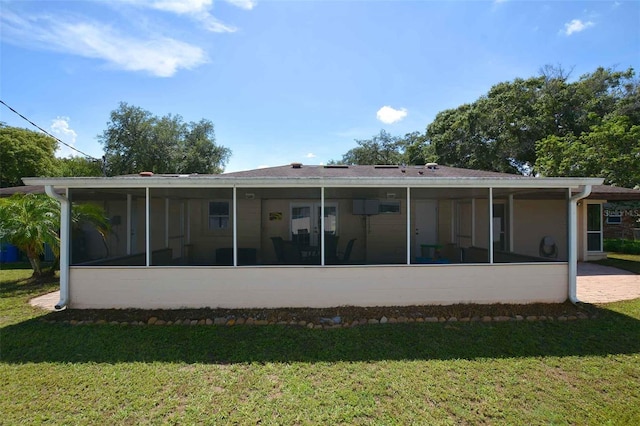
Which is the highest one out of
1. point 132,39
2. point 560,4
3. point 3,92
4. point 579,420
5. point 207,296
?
point 560,4

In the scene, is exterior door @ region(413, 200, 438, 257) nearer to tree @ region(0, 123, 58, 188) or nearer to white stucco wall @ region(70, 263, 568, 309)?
white stucco wall @ region(70, 263, 568, 309)

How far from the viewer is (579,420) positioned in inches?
113

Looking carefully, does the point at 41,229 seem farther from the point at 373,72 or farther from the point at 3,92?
the point at 373,72

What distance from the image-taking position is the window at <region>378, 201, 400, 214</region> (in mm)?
10094

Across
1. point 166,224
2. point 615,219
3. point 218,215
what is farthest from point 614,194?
point 166,224

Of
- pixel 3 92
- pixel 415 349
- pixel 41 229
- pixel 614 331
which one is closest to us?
pixel 415 349

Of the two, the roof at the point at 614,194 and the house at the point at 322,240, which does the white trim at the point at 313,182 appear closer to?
the house at the point at 322,240

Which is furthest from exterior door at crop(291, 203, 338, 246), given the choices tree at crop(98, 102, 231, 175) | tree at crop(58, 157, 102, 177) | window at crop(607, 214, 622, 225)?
tree at crop(58, 157, 102, 177)

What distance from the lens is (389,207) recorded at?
10.1 metres

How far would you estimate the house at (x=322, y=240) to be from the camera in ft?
18.8

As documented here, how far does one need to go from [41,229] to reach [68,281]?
2.32 meters

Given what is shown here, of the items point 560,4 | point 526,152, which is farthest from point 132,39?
point 526,152

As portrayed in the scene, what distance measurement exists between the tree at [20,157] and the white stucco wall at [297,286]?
89.0 ft

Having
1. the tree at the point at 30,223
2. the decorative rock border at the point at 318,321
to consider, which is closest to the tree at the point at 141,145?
the tree at the point at 30,223
